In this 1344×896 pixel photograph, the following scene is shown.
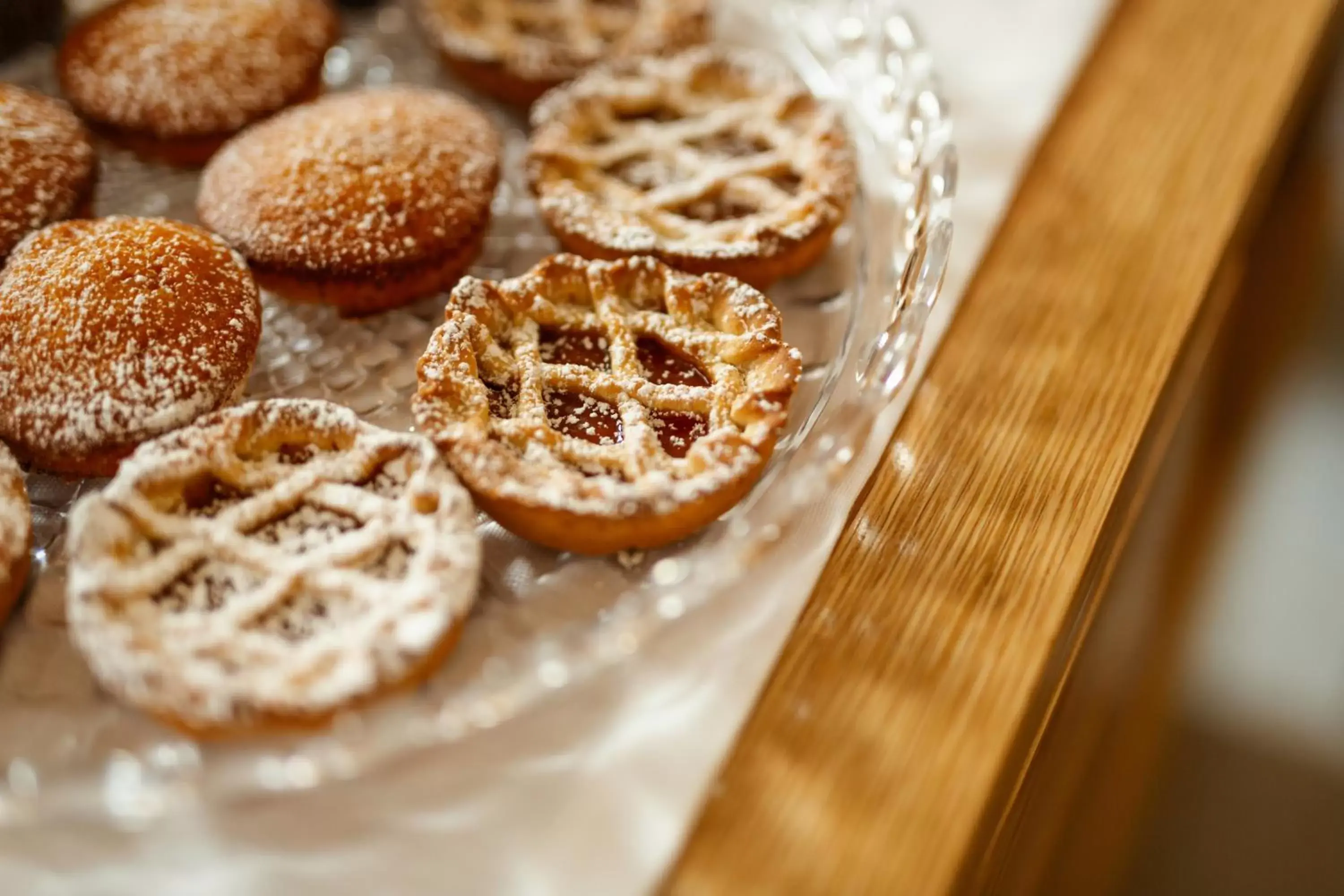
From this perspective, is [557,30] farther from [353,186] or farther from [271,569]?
[271,569]

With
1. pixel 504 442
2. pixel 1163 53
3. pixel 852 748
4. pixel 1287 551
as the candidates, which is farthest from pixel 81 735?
pixel 1287 551

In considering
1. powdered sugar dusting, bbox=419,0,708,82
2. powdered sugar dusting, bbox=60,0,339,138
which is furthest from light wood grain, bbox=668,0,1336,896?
powdered sugar dusting, bbox=60,0,339,138

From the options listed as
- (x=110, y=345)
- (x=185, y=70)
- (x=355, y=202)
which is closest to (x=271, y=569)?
(x=110, y=345)

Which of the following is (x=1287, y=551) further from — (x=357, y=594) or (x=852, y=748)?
(x=357, y=594)

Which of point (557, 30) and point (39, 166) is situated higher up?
point (557, 30)

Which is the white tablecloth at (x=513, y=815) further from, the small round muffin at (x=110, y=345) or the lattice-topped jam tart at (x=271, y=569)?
the small round muffin at (x=110, y=345)

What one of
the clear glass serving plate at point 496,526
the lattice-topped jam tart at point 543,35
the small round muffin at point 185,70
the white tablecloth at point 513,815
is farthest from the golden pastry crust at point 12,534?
the lattice-topped jam tart at point 543,35

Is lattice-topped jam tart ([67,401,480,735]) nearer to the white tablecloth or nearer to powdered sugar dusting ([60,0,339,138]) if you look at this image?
the white tablecloth
